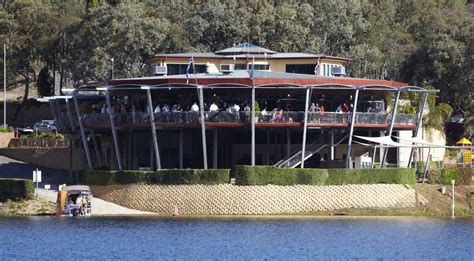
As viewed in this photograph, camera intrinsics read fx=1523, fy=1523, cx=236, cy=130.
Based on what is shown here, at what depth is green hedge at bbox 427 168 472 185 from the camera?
111188 millimetres

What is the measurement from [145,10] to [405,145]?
56.4 metres

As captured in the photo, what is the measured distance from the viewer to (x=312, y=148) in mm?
113125

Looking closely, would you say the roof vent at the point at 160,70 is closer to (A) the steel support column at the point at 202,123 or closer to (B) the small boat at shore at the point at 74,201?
(A) the steel support column at the point at 202,123

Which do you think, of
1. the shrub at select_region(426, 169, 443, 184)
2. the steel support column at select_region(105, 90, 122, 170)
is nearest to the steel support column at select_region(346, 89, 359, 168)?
the shrub at select_region(426, 169, 443, 184)

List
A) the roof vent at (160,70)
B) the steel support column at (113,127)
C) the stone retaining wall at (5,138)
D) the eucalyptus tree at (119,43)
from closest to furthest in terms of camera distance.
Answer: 1. the steel support column at (113,127)
2. the roof vent at (160,70)
3. the stone retaining wall at (5,138)
4. the eucalyptus tree at (119,43)

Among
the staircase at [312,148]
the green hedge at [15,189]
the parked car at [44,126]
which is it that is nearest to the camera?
the green hedge at [15,189]

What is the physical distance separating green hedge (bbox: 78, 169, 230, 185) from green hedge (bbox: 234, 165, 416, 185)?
55.2 inches

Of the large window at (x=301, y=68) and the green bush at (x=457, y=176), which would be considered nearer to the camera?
the green bush at (x=457, y=176)

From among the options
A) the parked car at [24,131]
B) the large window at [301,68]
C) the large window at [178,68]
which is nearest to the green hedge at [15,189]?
the large window at [178,68]

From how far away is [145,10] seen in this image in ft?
520

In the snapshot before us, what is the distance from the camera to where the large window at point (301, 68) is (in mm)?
125887

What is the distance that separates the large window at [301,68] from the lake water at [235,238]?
2567cm

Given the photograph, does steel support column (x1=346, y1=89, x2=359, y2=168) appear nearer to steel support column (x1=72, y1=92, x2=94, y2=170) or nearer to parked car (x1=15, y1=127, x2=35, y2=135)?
steel support column (x1=72, y1=92, x2=94, y2=170)

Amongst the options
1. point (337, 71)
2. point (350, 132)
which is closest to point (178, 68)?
point (337, 71)
